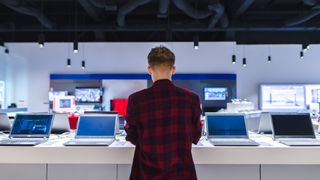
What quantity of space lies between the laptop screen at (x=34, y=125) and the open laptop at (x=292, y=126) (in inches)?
84.8

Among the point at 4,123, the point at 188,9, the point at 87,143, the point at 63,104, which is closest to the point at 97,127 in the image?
the point at 87,143

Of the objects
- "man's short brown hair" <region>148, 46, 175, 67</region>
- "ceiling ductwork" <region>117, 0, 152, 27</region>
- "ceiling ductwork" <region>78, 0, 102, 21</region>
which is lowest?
"man's short brown hair" <region>148, 46, 175, 67</region>

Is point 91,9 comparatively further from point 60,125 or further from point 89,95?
point 60,125

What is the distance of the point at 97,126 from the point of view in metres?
2.72

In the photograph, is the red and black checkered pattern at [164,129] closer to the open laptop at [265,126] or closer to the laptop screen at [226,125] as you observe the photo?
the laptop screen at [226,125]

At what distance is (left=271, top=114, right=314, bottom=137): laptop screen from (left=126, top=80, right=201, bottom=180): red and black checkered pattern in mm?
1298

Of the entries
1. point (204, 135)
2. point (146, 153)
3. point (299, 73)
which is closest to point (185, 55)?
point (299, 73)

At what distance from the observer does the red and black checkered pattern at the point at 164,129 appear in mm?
1726

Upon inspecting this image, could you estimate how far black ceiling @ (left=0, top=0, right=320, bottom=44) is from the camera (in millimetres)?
6668

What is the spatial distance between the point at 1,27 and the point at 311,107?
9192mm

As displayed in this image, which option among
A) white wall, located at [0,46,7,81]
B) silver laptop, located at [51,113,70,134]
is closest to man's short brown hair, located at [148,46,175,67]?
silver laptop, located at [51,113,70,134]

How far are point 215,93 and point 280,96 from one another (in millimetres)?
1957

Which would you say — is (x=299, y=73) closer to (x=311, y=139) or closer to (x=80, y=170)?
(x=311, y=139)

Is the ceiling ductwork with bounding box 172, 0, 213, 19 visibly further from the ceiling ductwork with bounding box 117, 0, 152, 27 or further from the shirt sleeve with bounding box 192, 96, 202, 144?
the shirt sleeve with bounding box 192, 96, 202, 144
